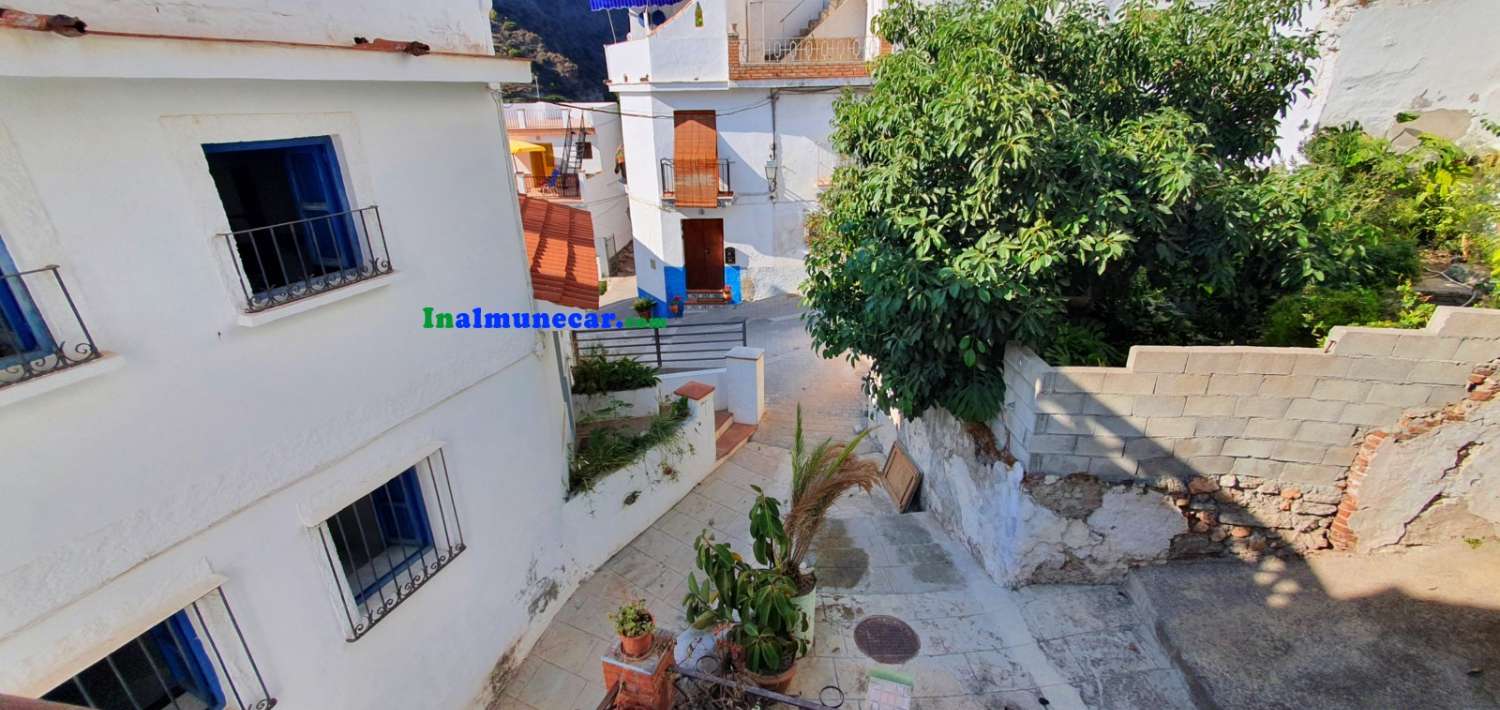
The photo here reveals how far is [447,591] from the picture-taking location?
4965mm

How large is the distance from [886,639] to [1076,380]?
257 cm

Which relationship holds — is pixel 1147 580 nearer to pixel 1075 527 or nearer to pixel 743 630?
pixel 1075 527

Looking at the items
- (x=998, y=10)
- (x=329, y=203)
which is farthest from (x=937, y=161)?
(x=329, y=203)

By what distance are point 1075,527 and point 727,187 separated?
38.6 feet

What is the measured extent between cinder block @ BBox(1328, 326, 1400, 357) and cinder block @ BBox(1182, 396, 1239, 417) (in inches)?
28.6

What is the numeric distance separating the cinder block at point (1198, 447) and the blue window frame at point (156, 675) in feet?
21.9

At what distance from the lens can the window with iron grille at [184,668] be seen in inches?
131

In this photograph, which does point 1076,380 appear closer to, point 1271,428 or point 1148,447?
point 1148,447

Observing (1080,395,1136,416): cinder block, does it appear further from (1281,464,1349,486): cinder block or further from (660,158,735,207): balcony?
(660,158,735,207): balcony

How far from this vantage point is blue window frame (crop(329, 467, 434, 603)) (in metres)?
4.41

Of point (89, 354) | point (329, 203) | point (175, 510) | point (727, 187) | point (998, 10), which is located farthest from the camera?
point (727, 187)

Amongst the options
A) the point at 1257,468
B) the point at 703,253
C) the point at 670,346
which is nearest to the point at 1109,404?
the point at 1257,468

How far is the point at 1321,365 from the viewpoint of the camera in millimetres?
4438

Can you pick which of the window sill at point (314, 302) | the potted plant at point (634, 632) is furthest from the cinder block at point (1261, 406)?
the window sill at point (314, 302)
